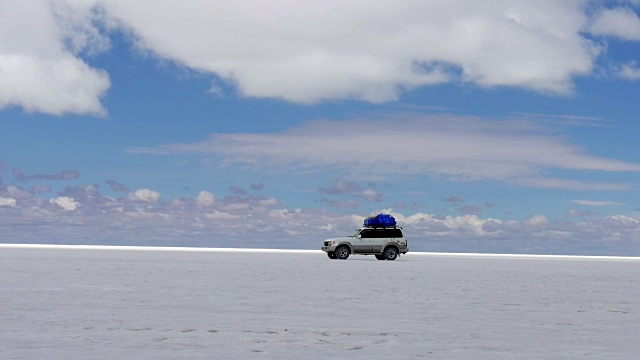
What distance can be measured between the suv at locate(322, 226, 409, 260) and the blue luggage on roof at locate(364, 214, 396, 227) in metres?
0.27

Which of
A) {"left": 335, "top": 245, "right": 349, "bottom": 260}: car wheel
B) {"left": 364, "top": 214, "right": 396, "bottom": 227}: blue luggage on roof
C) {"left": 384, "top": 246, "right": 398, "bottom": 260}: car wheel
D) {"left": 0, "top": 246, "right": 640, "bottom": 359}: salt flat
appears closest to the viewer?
{"left": 0, "top": 246, "right": 640, "bottom": 359}: salt flat

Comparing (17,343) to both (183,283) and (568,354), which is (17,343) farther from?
(183,283)

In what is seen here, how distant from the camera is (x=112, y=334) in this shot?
14227 millimetres

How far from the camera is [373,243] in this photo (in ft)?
174

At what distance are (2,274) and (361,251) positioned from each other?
24.8 meters

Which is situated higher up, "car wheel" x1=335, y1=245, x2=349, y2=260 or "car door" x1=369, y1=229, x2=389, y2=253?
"car door" x1=369, y1=229, x2=389, y2=253

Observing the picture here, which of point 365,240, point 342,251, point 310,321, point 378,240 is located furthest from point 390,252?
point 310,321

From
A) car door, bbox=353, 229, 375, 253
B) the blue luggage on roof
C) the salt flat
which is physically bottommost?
the salt flat

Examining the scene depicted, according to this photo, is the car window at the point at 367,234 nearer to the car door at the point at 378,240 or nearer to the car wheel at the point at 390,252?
the car door at the point at 378,240

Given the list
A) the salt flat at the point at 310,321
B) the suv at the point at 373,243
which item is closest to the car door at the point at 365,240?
the suv at the point at 373,243

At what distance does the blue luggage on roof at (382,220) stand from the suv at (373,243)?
27 cm

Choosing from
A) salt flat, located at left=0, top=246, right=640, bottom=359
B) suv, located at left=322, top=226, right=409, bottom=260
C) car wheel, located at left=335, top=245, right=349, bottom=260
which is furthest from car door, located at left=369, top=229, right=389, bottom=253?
salt flat, located at left=0, top=246, right=640, bottom=359

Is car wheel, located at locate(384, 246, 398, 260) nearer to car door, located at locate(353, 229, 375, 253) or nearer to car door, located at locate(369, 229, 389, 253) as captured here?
car door, located at locate(369, 229, 389, 253)

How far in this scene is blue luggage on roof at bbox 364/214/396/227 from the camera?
2083 inches
